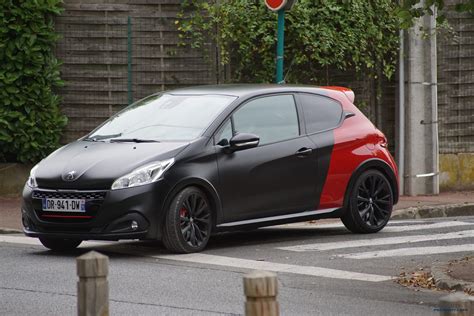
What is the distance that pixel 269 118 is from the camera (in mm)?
12289

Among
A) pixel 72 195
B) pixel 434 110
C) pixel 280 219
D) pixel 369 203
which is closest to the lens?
pixel 72 195

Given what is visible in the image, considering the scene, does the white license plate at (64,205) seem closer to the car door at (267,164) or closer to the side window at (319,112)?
the car door at (267,164)

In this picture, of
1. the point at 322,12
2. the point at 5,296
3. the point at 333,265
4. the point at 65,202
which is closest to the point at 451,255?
the point at 333,265

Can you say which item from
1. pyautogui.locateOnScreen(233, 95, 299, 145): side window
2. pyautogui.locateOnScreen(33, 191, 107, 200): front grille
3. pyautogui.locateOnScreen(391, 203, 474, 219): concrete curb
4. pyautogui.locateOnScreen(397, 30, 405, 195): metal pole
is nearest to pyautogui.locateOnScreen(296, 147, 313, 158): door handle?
pyautogui.locateOnScreen(233, 95, 299, 145): side window

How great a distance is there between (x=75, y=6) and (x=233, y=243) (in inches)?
237

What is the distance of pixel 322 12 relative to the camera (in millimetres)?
17922

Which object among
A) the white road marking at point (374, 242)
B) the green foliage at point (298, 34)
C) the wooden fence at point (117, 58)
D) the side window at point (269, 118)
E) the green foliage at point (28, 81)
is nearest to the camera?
the white road marking at point (374, 242)

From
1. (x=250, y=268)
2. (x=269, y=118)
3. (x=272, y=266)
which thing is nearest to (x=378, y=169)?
(x=269, y=118)

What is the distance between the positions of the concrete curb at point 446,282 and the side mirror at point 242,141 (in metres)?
2.38

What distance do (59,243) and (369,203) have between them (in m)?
3.32

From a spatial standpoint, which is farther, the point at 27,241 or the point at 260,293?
the point at 27,241

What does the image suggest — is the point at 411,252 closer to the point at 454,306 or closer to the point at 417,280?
the point at 417,280

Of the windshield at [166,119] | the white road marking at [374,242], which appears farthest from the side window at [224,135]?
the white road marking at [374,242]

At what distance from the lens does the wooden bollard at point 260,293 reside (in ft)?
14.9
